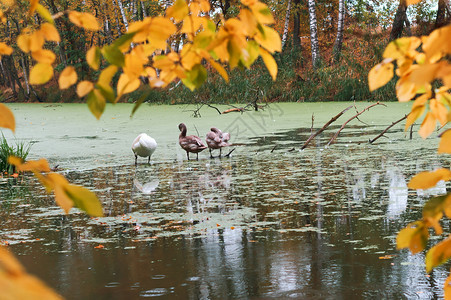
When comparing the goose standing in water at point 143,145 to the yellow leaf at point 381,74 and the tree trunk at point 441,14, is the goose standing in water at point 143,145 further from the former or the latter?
the yellow leaf at point 381,74

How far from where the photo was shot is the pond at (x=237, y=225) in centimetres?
277

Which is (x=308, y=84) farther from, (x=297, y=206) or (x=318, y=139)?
(x=297, y=206)

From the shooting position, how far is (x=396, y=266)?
289 centimetres

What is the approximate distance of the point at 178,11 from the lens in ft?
3.47

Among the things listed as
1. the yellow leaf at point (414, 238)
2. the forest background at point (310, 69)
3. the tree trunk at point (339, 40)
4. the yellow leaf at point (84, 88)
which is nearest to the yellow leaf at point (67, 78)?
the yellow leaf at point (84, 88)

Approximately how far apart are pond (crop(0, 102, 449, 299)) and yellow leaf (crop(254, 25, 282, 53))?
1791 mm

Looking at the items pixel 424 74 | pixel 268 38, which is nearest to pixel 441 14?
pixel 268 38

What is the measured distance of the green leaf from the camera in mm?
919

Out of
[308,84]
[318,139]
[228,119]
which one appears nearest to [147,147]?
[318,139]

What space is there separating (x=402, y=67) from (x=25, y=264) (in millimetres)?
2571

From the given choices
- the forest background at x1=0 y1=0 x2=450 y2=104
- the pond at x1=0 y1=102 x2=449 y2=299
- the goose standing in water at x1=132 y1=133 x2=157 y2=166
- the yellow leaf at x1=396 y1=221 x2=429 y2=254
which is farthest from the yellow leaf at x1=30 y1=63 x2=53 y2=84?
the forest background at x1=0 y1=0 x2=450 y2=104

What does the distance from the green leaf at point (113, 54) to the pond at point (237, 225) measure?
6.11 ft

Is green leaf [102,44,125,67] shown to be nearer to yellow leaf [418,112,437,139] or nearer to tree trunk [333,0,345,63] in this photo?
yellow leaf [418,112,437,139]

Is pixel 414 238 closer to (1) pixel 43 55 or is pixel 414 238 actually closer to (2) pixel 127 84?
(2) pixel 127 84
